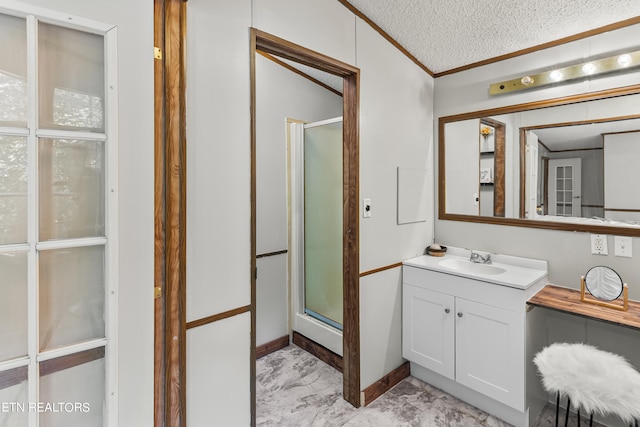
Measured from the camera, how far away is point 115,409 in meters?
1.02

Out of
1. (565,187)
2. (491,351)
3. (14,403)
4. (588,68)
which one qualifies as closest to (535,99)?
(588,68)

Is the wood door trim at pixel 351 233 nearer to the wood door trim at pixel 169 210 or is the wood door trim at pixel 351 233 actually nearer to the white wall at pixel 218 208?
the white wall at pixel 218 208

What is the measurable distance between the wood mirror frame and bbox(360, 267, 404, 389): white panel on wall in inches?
30.7

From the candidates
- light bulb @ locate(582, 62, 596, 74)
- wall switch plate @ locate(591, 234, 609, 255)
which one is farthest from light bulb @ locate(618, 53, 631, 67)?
wall switch plate @ locate(591, 234, 609, 255)

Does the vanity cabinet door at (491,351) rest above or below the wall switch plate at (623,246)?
below

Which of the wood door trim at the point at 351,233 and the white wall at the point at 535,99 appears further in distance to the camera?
the wood door trim at the point at 351,233

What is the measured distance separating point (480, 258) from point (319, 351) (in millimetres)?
1544

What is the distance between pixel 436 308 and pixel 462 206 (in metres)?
0.91

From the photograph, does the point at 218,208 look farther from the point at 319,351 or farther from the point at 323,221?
the point at 319,351

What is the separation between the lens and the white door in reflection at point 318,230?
2637 mm

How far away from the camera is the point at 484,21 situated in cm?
196

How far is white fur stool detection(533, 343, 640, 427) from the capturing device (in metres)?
1.14

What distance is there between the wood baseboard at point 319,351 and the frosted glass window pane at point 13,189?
226cm

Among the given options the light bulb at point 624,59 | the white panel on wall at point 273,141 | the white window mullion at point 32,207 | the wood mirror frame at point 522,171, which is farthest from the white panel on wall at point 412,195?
the white window mullion at point 32,207
